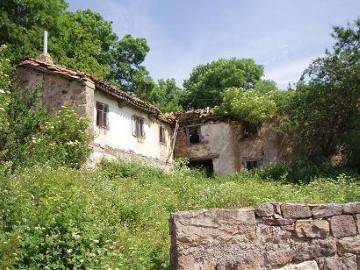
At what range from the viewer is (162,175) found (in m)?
17.8

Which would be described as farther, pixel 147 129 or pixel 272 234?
pixel 147 129

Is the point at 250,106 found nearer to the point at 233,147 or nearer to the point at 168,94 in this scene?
the point at 233,147

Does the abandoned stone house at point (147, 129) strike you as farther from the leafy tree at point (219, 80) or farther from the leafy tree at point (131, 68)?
the leafy tree at point (219, 80)

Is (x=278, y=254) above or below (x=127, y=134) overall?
below

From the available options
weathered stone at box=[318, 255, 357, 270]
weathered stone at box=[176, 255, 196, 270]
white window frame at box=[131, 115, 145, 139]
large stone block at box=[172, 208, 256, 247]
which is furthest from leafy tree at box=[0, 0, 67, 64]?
weathered stone at box=[318, 255, 357, 270]

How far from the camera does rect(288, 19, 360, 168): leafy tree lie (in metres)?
19.3

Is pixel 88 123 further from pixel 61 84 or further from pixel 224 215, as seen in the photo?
pixel 224 215

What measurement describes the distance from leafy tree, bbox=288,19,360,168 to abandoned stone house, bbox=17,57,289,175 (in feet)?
6.75

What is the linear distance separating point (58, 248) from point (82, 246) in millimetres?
317

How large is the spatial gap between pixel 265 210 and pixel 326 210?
0.71 metres

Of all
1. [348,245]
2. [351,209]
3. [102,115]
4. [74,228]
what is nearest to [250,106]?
[102,115]

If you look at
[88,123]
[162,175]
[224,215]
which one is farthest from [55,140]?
[224,215]

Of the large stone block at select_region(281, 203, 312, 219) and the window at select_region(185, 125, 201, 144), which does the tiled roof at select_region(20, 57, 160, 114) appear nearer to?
the window at select_region(185, 125, 201, 144)

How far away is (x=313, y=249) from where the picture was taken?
4.69 metres
